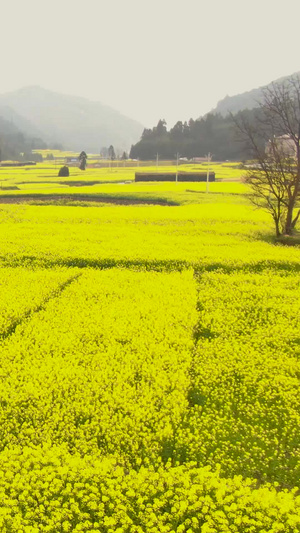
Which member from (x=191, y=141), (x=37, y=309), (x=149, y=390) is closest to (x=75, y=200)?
(x=37, y=309)

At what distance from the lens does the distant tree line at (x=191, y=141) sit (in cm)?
11375

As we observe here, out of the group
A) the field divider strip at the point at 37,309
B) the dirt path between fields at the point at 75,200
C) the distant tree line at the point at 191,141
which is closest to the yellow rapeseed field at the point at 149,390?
the field divider strip at the point at 37,309

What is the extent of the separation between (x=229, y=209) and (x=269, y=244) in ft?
41.6

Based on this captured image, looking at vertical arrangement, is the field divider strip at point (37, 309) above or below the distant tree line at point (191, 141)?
below

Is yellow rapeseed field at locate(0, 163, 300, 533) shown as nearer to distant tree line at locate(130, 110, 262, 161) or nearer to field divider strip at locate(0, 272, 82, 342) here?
field divider strip at locate(0, 272, 82, 342)

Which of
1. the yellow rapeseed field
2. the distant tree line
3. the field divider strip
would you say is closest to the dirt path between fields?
the yellow rapeseed field

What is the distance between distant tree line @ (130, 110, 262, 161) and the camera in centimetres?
11375

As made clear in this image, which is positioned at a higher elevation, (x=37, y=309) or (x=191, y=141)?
(x=191, y=141)

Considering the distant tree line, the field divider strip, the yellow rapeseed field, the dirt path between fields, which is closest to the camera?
the yellow rapeseed field

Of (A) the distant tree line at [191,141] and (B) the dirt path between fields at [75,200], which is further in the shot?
(A) the distant tree line at [191,141]

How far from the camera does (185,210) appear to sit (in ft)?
106

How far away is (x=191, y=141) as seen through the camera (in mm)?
116312

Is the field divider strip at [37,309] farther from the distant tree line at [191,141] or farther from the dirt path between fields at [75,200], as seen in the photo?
the distant tree line at [191,141]

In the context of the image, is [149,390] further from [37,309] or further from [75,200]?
[75,200]
